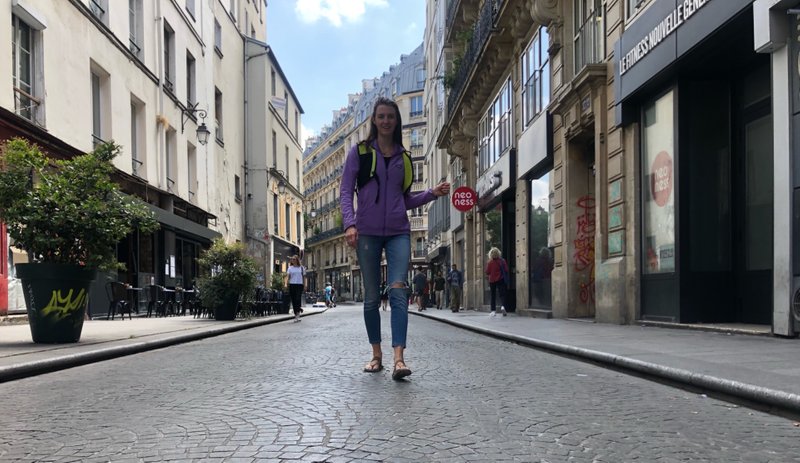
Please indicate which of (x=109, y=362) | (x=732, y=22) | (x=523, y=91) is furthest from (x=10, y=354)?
(x=523, y=91)

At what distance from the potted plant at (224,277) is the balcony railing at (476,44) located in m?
9.39

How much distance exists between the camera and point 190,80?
24688mm

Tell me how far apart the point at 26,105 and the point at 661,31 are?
10.9 m

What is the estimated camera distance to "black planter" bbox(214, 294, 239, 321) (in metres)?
15.0

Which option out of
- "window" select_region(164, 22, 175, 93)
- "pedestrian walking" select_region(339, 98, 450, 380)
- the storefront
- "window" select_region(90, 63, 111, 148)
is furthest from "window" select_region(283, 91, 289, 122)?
"pedestrian walking" select_region(339, 98, 450, 380)

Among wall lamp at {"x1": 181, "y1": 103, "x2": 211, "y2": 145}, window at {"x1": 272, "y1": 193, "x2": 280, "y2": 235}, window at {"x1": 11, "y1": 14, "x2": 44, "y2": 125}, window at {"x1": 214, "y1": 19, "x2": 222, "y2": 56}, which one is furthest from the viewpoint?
window at {"x1": 272, "y1": 193, "x2": 280, "y2": 235}

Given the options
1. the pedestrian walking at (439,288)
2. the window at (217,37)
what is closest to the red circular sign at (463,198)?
the pedestrian walking at (439,288)

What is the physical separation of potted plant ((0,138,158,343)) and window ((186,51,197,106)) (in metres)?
16.8

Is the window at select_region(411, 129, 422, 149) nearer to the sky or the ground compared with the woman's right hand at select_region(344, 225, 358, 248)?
nearer to the sky

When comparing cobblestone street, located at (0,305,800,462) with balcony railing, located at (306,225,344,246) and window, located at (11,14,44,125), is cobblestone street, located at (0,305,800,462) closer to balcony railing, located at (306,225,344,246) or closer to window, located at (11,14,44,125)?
window, located at (11,14,44,125)

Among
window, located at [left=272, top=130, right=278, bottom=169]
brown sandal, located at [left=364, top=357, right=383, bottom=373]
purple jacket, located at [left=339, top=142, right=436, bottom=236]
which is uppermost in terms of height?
window, located at [left=272, top=130, right=278, bottom=169]

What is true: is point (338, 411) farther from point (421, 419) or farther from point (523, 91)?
point (523, 91)

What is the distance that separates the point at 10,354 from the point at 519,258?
13.3 metres

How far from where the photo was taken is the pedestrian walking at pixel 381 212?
210 inches
